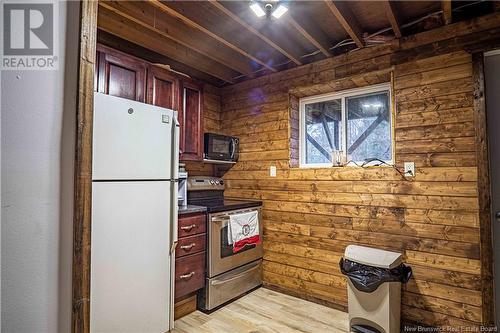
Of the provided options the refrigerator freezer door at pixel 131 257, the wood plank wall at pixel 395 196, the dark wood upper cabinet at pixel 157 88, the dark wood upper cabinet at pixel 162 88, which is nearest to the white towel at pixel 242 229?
the wood plank wall at pixel 395 196

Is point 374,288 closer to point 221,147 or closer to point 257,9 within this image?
point 221,147

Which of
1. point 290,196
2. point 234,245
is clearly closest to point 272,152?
point 290,196

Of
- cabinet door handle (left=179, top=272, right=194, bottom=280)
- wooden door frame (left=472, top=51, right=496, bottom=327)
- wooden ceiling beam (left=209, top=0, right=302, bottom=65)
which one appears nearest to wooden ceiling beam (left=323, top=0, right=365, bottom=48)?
wooden ceiling beam (left=209, top=0, right=302, bottom=65)

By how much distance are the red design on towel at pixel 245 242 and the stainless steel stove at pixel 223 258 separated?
0.05 meters

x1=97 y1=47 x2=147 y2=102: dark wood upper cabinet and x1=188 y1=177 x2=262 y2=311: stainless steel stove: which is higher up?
x1=97 y1=47 x2=147 y2=102: dark wood upper cabinet

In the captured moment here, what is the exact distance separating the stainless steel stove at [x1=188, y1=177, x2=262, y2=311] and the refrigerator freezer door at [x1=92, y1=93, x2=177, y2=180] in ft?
2.46

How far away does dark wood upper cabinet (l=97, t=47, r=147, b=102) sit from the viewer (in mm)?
2262

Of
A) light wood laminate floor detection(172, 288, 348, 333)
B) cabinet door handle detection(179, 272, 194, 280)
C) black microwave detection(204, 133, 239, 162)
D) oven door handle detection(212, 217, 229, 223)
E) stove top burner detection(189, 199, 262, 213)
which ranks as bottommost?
light wood laminate floor detection(172, 288, 348, 333)

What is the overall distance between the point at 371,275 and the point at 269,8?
82.7 inches

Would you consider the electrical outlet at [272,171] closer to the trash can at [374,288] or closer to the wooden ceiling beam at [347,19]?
the trash can at [374,288]

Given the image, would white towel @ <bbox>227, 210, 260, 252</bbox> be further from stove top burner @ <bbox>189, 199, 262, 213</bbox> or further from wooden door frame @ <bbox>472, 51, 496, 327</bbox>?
wooden door frame @ <bbox>472, 51, 496, 327</bbox>

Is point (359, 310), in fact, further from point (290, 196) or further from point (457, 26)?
point (457, 26)

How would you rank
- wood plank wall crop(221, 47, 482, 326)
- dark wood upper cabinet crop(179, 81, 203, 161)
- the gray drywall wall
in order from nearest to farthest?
the gray drywall wall, wood plank wall crop(221, 47, 482, 326), dark wood upper cabinet crop(179, 81, 203, 161)

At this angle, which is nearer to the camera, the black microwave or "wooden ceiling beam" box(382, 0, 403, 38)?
"wooden ceiling beam" box(382, 0, 403, 38)
